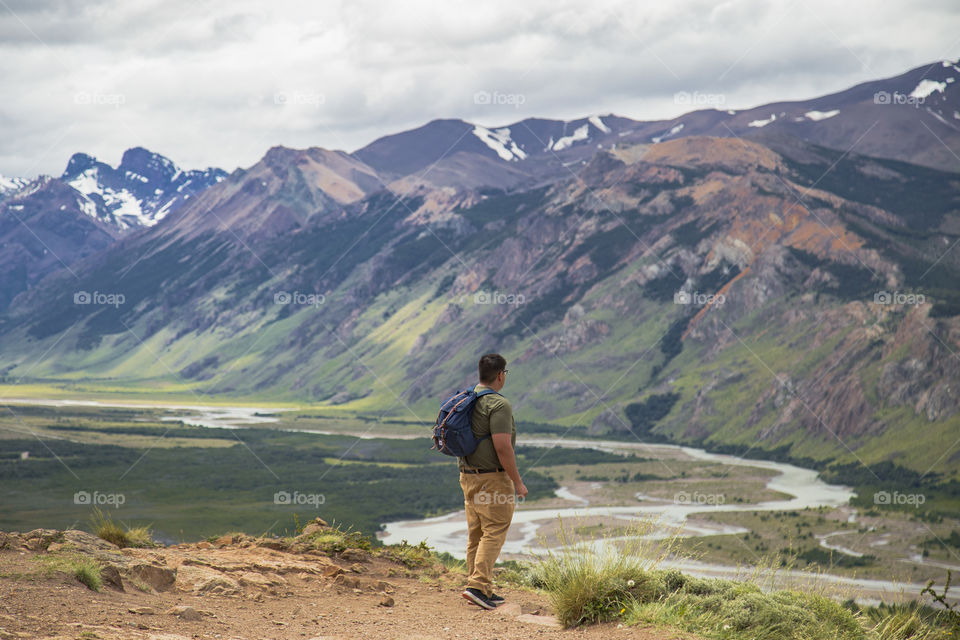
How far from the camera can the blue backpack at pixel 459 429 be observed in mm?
13943

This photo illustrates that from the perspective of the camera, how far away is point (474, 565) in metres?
14.9

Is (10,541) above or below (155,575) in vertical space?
above

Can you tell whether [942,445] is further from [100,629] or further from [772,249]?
[100,629]

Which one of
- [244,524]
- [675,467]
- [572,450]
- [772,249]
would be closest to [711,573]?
[244,524]

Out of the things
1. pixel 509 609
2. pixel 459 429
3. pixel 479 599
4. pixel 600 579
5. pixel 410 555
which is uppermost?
pixel 459 429

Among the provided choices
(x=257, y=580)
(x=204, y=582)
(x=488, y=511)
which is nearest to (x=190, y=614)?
(x=204, y=582)

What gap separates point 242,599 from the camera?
13953 mm

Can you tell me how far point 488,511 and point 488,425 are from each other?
1357mm

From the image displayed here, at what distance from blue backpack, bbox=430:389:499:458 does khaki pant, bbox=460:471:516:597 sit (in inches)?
21.1

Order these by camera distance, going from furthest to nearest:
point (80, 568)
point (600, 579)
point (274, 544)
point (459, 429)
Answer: point (274, 544) < point (459, 429) < point (600, 579) < point (80, 568)

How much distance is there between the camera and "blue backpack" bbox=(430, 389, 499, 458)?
45.7 feet

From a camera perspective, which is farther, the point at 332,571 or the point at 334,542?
the point at 334,542

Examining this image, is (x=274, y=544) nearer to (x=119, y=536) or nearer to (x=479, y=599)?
(x=119, y=536)

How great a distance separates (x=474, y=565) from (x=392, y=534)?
2902 inches
